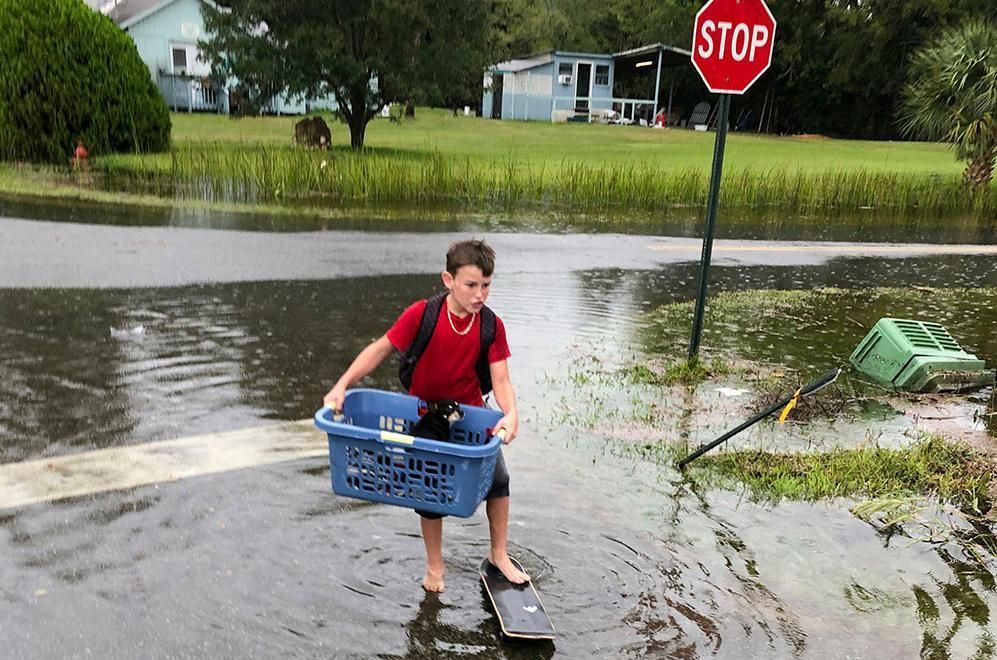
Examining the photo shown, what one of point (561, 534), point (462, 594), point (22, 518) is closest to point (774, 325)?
point (561, 534)

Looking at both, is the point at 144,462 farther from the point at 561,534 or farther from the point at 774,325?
the point at 774,325

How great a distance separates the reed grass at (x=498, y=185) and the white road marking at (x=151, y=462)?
1078 cm

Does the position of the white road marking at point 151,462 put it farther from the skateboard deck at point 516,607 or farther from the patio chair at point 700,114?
the patio chair at point 700,114

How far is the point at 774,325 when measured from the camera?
27.9 ft

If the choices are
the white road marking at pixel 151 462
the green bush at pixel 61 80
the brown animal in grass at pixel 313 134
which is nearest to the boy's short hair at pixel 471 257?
the white road marking at pixel 151 462

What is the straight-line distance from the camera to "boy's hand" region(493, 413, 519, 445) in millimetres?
3156

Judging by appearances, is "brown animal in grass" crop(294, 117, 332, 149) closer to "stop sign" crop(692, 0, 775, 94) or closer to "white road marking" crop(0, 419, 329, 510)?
"stop sign" crop(692, 0, 775, 94)

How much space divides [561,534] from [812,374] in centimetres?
351

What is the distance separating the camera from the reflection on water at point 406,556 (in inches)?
133

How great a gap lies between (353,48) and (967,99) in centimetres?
1479

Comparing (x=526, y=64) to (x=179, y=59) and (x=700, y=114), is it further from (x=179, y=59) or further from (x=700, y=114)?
(x=179, y=59)

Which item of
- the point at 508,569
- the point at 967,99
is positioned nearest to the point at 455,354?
the point at 508,569

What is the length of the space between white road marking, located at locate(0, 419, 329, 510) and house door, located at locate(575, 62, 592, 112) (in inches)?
1724

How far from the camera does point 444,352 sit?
3.44 metres
